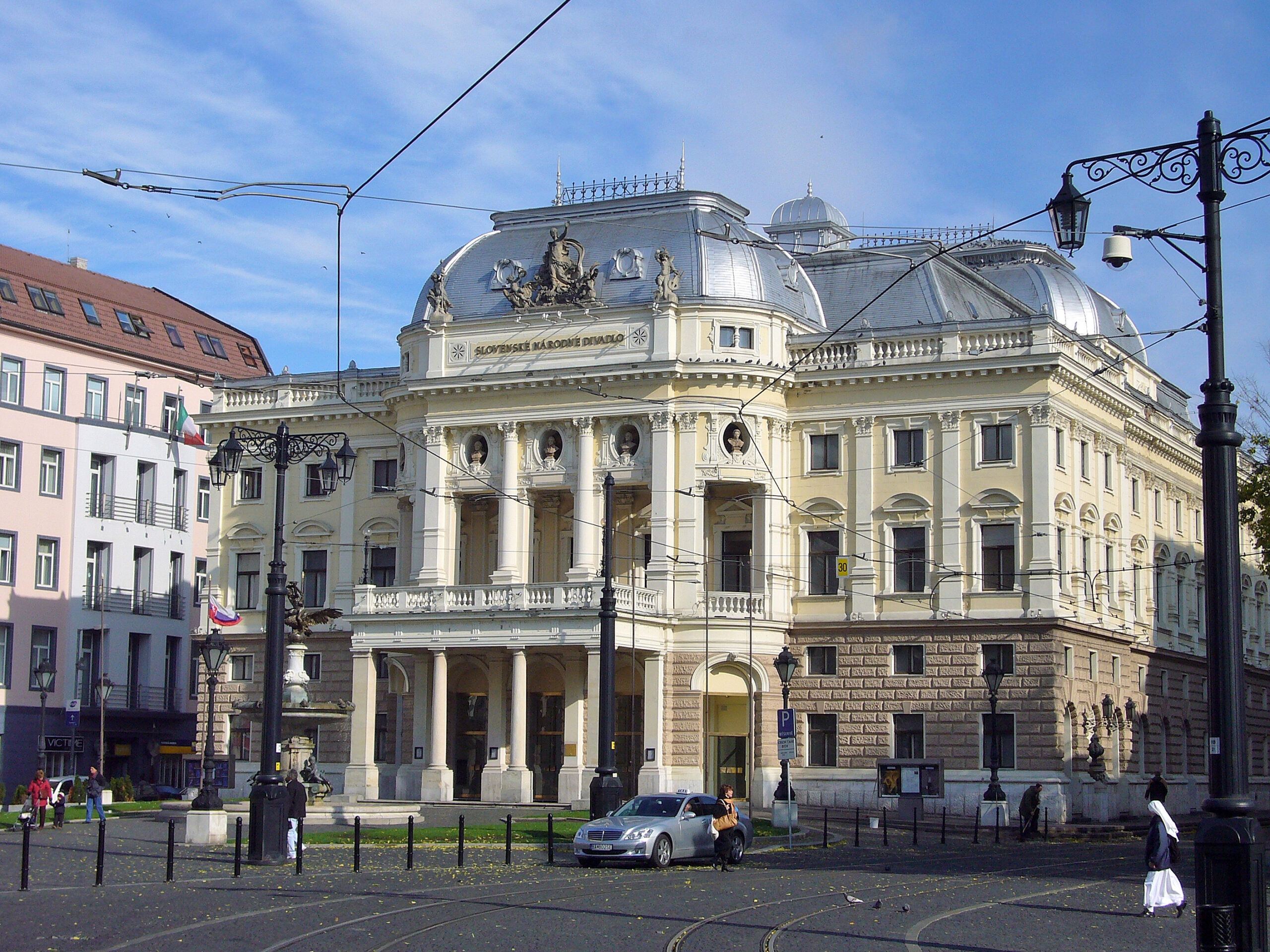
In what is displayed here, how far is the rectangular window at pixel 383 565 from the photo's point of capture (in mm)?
61688

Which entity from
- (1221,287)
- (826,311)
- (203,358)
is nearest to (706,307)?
(826,311)

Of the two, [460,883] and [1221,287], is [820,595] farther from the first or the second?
[1221,287]

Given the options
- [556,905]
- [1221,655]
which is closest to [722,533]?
[556,905]

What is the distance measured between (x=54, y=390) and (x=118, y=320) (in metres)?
6.15

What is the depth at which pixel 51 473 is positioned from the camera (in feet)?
217

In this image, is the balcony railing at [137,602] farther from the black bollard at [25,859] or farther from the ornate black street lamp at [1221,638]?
the ornate black street lamp at [1221,638]

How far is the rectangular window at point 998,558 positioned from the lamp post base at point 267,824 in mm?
30381

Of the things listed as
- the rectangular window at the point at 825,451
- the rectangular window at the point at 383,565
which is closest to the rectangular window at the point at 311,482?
the rectangular window at the point at 383,565

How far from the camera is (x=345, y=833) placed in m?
37.9

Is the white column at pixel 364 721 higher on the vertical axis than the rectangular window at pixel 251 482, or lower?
lower

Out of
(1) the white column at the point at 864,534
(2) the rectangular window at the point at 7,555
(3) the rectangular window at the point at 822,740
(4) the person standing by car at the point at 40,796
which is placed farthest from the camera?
(2) the rectangular window at the point at 7,555

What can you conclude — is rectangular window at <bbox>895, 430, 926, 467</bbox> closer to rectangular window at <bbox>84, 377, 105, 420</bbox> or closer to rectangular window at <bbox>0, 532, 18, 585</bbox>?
rectangular window at <bbox>84, 377, 105, 420</bbox>

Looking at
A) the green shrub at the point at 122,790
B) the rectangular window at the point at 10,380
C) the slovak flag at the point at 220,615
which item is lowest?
the green shrub at the point at 122,790

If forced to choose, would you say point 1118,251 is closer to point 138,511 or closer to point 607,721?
point 607,721
